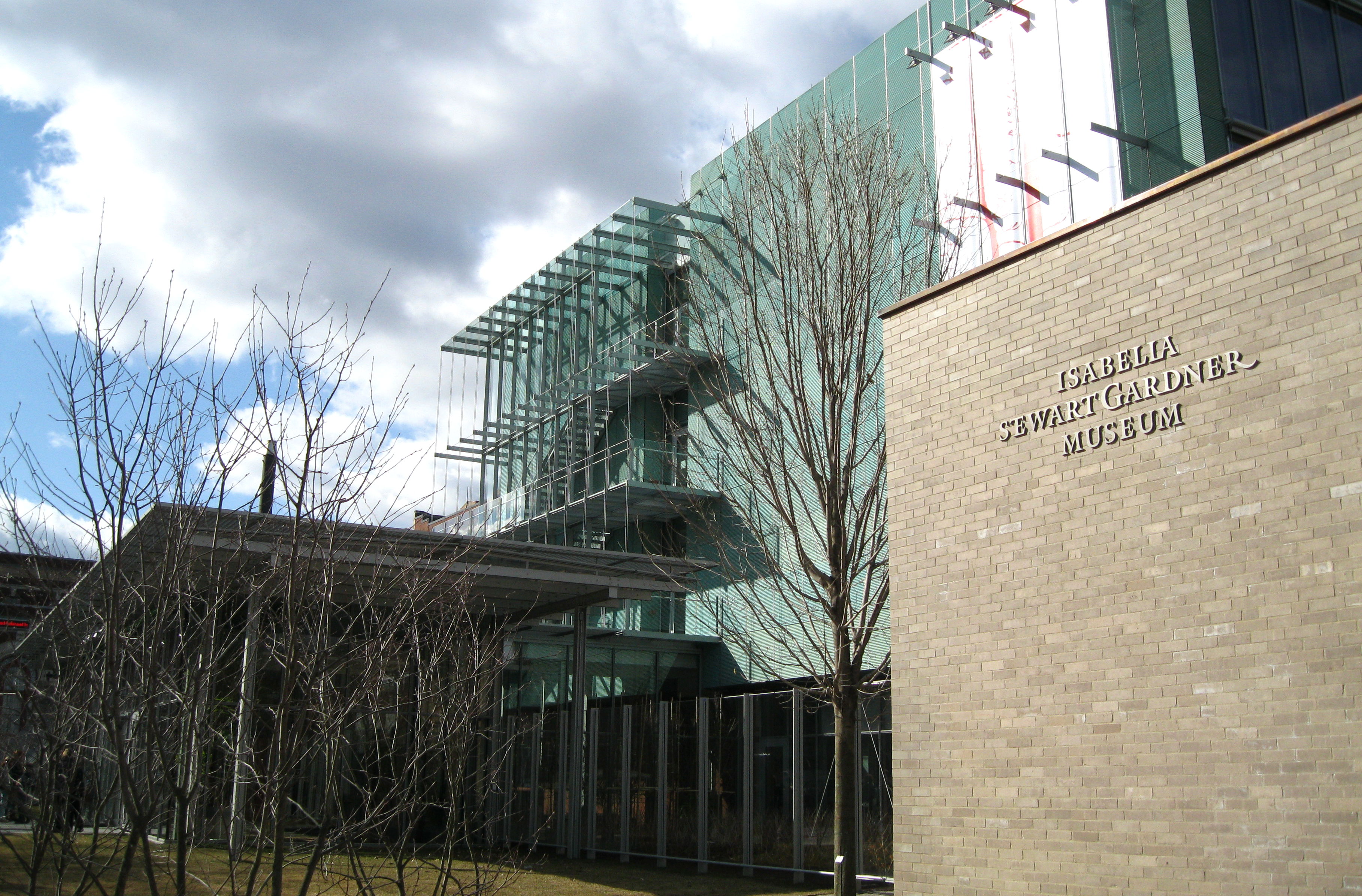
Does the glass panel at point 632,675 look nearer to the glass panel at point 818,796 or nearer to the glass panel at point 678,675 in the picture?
the glass panel at point 678,675

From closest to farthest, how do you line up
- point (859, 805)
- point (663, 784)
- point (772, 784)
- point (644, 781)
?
point (859, 805) → point (772, 784) → point (663, 784) → point (644, 781)

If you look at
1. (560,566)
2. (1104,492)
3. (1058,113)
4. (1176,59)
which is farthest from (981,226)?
(1104,492)

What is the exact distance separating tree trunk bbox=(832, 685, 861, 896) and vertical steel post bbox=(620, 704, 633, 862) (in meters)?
7.84

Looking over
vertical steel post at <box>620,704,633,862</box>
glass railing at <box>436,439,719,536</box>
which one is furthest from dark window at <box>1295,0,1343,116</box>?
vertical steel post at <box>620,704,633,862</box>

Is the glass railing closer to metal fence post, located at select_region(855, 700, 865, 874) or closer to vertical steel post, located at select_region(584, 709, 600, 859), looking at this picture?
vertical steel post, located at select_region(584, 709, 600, 859)

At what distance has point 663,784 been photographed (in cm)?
1922

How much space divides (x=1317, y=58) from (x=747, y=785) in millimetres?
15249

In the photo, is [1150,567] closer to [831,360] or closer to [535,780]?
[831,360]

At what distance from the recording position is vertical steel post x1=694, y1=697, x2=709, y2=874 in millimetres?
18094

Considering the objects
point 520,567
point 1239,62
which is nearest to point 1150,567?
point 520,567

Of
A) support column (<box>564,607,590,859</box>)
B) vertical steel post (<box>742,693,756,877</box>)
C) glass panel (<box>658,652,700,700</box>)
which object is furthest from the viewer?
glass panel (<box>658,652,700,700</box>)

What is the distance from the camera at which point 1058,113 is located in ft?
60.8

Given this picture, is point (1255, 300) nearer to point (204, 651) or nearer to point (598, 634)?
point (204, 651)

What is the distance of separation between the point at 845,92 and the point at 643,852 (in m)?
16.2
